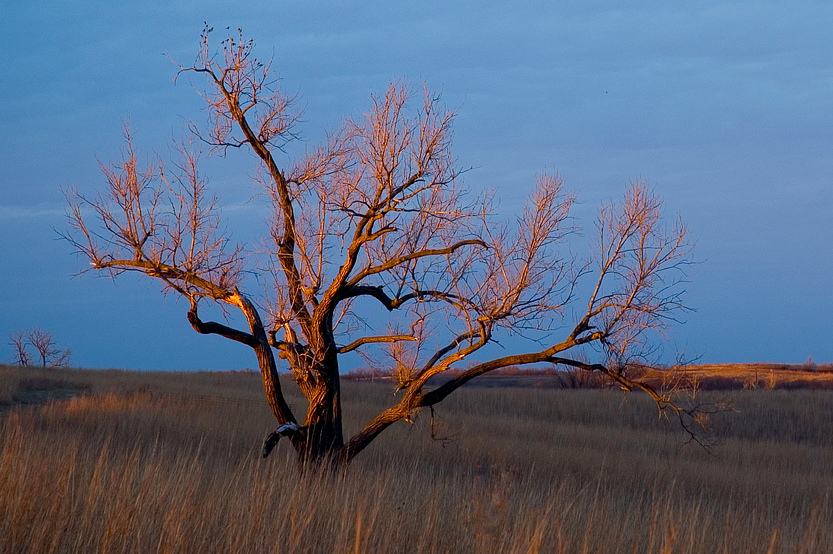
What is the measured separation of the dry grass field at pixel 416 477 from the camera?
4977 mm

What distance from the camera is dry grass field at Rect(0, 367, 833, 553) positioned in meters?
4.98

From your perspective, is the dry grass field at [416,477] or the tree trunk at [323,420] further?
the tree trunk at [323,420]

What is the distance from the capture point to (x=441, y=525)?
19.9 feet

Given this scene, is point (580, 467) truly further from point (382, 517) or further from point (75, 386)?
point (75, 386)

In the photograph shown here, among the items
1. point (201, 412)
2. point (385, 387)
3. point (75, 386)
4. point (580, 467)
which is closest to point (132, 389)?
point (75, 386)

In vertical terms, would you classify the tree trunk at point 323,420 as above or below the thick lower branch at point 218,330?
below

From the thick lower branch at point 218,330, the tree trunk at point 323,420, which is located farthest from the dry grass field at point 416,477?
the thick lower branch at point 218,330

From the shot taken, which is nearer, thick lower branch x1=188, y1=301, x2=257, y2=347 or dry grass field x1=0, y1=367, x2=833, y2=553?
dry grass field x1=0, y1=367, x2=833, y2=553

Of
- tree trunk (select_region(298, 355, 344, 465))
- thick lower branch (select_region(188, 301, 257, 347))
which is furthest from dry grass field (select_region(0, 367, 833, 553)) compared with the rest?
thick lower branch (select_region(188, 301, 257, 347))

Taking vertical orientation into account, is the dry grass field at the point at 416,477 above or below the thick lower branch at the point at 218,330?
below

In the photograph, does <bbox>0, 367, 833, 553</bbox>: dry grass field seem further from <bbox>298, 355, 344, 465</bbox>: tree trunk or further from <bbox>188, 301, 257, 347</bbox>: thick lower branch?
<bbox>188, 301, 257, 347</bbox>: thick lower branch

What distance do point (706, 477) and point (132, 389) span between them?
19656 mm

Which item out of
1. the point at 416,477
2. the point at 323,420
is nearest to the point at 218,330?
the point at 323,420

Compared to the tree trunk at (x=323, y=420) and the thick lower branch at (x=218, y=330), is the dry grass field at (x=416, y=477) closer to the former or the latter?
the tree trunk at (x=323, y=420)
